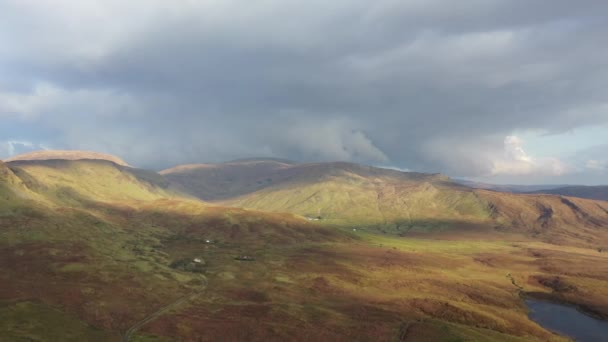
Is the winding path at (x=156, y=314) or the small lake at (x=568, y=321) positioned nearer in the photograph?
the winding path at (x=156, y=314)

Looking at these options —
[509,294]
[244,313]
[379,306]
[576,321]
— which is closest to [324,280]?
[379,306]

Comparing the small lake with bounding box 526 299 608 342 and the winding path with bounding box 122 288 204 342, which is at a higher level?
the winding path with bounding box 122 288 204 342

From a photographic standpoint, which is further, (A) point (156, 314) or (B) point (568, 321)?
(B) point (568, 321)

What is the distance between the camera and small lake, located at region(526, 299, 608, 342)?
13975cm

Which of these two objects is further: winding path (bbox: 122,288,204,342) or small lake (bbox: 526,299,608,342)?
small lake (bbox: 526,299,608,342)

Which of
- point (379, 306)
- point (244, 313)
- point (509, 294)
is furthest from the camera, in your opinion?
point (509, 294)

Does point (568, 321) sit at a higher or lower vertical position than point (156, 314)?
lower

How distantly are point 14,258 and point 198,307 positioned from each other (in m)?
99.6

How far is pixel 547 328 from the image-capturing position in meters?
143

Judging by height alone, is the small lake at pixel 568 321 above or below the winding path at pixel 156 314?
below

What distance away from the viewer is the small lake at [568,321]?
140 meters

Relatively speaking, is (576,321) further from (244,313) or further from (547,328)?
(244,313)

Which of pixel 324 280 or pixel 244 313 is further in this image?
pixel 324 280

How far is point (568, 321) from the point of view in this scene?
155375 mm
